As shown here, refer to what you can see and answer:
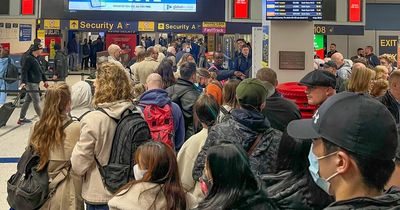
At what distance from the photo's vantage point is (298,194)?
237cm

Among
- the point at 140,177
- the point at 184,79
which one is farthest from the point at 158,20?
the point at 140,177

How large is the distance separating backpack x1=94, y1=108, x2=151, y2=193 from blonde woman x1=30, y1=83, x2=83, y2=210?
0.87 ft

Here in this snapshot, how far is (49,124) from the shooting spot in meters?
3.69

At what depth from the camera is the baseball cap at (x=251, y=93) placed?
3377mm

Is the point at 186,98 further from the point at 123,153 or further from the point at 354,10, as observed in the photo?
the point at 354,10

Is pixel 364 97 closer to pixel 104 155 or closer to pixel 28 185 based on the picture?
pixel 104 155

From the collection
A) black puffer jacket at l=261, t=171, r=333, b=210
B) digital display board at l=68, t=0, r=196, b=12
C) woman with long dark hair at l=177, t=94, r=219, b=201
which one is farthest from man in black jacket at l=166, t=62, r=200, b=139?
digital display board at l=68, t=0, r=196, b=12

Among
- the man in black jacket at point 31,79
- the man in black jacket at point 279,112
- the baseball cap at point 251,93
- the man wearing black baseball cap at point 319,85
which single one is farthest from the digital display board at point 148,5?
the baseball cap at point 251,93

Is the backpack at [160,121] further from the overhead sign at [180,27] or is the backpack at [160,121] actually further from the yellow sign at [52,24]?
the yellow sign at [52,24]

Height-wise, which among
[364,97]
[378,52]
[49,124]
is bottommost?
[49,124]

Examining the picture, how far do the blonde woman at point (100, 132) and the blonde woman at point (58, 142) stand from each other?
13 centimetres

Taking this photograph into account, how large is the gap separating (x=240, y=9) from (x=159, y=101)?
9.16 meters

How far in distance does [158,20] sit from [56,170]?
862cm

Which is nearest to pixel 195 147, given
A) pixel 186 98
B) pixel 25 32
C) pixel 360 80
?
pixel 186 98
